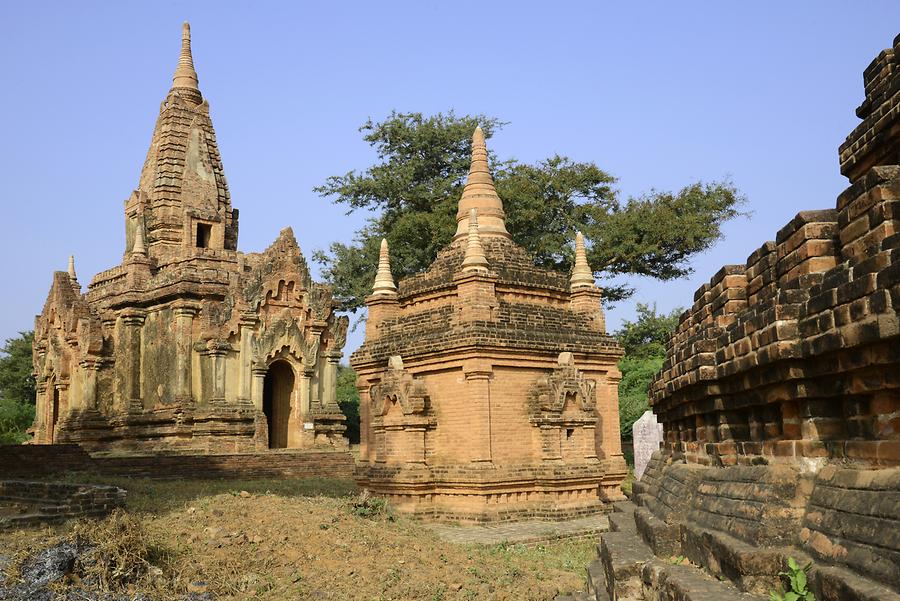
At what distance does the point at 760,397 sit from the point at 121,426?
24.2 metres

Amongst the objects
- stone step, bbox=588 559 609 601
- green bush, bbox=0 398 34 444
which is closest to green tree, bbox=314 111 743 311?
green bush, bbox=0 398 34 444

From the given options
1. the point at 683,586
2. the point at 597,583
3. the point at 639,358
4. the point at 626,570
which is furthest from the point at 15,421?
the point at 683,586

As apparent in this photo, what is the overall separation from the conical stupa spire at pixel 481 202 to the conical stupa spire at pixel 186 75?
16.1 metres

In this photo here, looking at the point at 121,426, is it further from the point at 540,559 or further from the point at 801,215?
the point at 801,215

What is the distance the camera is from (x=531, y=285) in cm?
1686

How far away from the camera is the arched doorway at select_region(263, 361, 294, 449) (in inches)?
1085

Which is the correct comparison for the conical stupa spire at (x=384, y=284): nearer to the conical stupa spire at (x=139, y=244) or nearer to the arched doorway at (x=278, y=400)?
the arched doorway at (x=278, y=400)

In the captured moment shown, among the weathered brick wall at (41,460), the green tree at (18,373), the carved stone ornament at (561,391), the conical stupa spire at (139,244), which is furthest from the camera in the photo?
the green tree at (18,373)

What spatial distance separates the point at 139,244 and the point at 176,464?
8361 millimetres

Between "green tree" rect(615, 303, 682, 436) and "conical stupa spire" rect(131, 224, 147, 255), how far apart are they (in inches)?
621

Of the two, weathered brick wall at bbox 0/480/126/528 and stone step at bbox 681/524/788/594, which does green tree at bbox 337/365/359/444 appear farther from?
stone step at bbox 681/524/788/594

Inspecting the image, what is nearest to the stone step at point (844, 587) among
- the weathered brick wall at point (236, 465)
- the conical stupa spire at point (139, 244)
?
the weathered brick wall at point (236, 465)

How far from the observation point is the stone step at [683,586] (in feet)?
13.6

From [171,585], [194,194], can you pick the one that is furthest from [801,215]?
[194,194]
